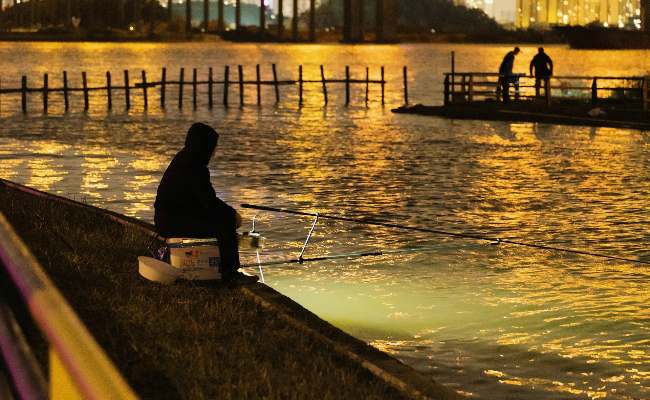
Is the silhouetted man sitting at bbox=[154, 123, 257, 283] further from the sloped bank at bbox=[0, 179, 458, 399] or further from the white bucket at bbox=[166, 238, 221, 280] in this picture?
the sloped bank at bbox=[0, 179, 458, 399]

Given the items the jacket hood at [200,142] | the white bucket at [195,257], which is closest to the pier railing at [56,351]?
the jacket hood at [200,142]

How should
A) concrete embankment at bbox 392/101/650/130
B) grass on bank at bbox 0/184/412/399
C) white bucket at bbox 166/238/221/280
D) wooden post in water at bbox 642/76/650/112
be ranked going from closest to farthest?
grass on bank at bbox 0/184/412/399 → white bucket at bbox 166/238/221/280 → wooden post in water at bbox 642/76/650/112 → concrete embankment at bbox 392/101/650/130

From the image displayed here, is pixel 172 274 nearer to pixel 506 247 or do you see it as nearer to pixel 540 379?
pixel 540 379

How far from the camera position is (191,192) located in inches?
381

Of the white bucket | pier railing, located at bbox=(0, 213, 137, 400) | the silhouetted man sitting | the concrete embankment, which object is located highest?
pier railing, located at bbox=(0, 213, 137, 400)

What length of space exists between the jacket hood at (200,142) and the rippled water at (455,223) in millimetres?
2085

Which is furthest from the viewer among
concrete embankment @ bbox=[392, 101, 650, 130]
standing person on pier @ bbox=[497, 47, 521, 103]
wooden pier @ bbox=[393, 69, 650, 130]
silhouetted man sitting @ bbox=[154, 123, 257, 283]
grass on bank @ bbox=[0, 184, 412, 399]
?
standing person on pier @ bbox=[497, 47, 521, 103]

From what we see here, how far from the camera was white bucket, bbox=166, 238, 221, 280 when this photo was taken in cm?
981

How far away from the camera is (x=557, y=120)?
3859 centimetres

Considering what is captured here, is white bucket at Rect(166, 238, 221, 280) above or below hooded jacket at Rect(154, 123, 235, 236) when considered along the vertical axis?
below

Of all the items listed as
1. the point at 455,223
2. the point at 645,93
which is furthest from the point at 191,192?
the point at 645,93

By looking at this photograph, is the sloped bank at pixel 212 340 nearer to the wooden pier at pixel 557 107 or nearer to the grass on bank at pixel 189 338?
the grass on bank at pixel 189 338

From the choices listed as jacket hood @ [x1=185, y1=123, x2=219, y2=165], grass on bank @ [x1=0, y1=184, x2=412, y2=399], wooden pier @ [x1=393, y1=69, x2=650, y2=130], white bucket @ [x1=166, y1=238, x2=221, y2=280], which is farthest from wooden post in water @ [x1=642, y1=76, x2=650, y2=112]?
jacket hood @ [x1=185, y1=123, x2=219, y2=165]

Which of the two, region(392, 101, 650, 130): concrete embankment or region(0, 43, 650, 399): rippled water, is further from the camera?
region(392, 101, 650, 130): concrete embankment
